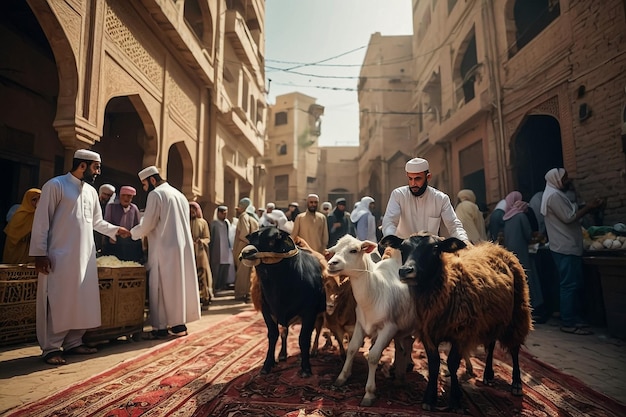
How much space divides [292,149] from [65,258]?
26520 mm

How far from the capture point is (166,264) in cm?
448

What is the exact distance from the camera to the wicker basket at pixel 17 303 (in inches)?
154

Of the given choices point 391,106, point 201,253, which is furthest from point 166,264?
point 391,106

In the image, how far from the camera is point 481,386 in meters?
2.93

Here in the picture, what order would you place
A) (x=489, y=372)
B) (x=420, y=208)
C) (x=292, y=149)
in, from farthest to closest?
(x=292, y=149)
(x=420, y=208)
(x=489, y=372)

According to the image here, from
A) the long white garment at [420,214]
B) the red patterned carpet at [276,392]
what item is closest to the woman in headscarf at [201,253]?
the red patterned carpet at [276,392]

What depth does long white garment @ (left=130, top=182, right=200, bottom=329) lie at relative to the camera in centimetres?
444

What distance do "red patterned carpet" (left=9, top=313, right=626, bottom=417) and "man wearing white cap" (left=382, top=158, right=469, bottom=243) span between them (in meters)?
1.41

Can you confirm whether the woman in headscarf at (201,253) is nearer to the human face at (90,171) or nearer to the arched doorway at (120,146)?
the human face at (90,171)

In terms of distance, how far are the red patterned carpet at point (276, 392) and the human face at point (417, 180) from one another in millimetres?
1837

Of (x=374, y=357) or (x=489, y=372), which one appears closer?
(x=374, y=357)

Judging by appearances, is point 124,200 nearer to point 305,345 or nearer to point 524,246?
point 305,345

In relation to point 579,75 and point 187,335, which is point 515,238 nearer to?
point 579,75

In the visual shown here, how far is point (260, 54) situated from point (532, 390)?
17.9 metres
